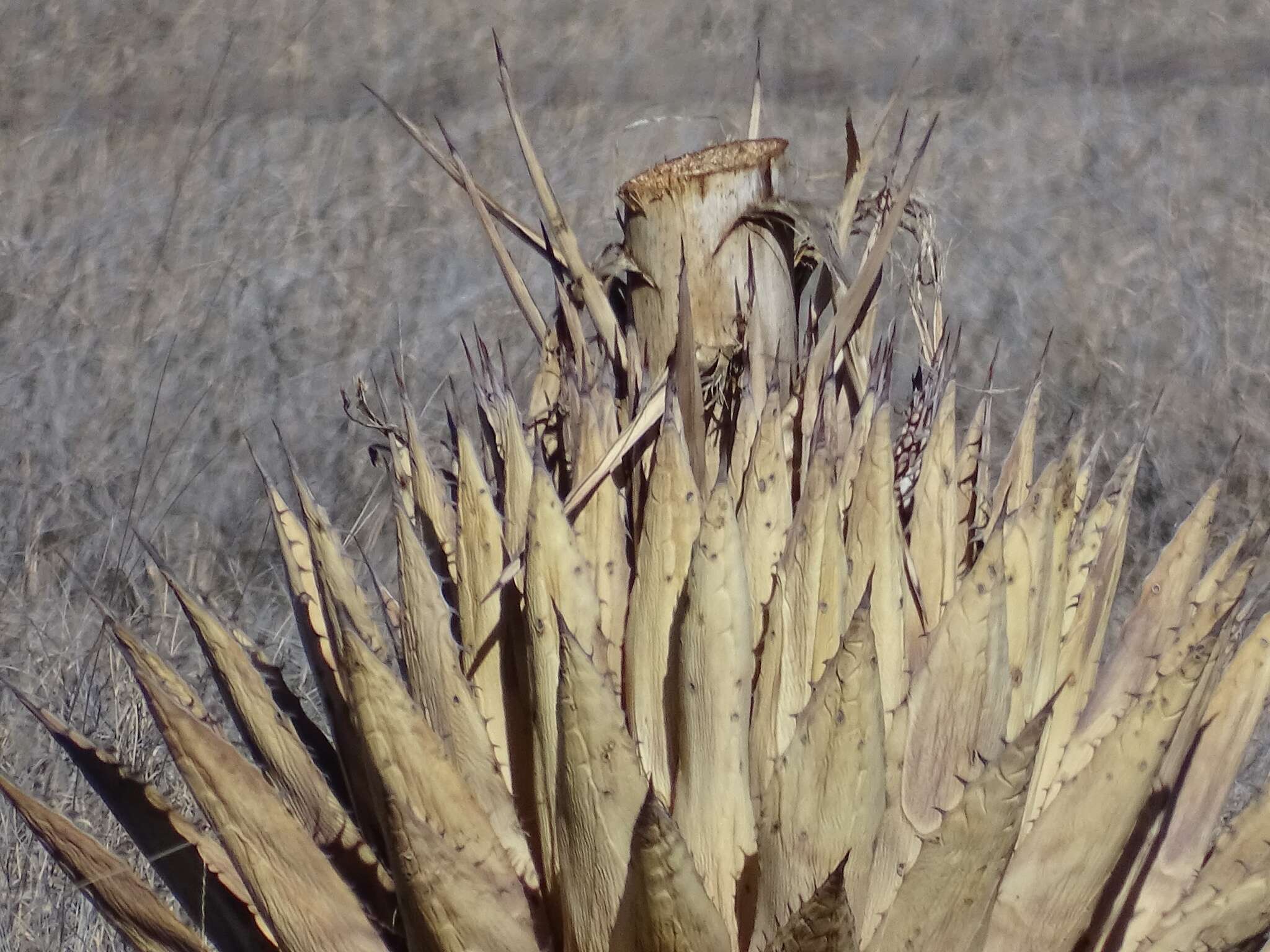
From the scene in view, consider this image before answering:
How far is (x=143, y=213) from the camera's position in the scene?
4922 millimetres

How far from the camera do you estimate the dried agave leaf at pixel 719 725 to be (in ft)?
2.41

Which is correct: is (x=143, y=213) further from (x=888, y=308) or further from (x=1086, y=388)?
(x=1086, y=388)

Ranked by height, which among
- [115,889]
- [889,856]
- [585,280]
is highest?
[585,280]

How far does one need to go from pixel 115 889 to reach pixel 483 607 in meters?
0.32

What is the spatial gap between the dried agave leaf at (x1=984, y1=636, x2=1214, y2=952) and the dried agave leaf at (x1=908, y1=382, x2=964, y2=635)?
141 millimetres

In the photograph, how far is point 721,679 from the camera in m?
0.74

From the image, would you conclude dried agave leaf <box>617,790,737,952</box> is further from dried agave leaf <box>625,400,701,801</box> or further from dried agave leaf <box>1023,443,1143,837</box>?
dried agave leaf <box>1023,443,1143,837</box>

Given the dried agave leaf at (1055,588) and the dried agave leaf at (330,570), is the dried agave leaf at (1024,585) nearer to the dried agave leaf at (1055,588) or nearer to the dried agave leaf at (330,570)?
the dried agave leaf at (1055,588)

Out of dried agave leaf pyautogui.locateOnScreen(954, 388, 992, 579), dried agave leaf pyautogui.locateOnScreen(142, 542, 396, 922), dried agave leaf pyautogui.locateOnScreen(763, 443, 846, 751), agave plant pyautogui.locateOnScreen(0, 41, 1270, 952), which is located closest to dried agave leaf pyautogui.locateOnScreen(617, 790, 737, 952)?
agave plant pyautogui.locateOnScreen(0, 41, 1270, 952)

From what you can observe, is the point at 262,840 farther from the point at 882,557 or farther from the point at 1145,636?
the point at 1145,636

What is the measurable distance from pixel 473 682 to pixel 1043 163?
4336 millimetres

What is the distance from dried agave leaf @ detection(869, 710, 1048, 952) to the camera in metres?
0.68

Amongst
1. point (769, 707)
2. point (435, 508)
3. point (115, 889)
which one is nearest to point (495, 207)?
point (435, 508)

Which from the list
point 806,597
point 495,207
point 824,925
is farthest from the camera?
point 495,207
